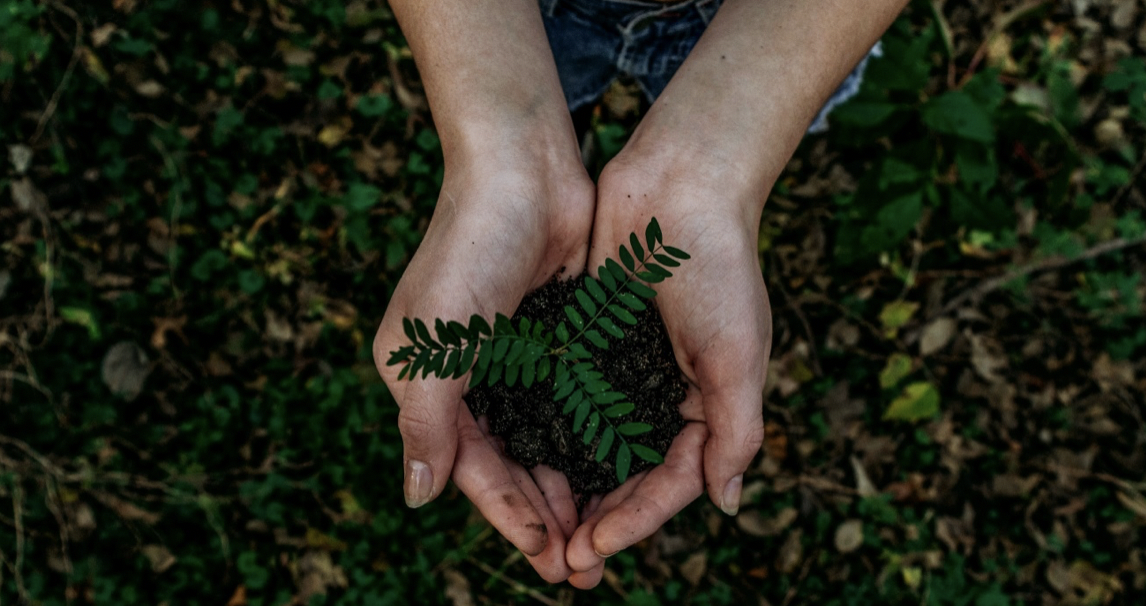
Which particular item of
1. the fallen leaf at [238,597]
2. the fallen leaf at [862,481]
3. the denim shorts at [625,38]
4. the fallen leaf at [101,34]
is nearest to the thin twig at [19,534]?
the fallen leaf at [238,597]

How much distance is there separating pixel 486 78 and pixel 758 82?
0.90 metres

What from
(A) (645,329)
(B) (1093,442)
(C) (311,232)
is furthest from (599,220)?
(B) (1093,442)

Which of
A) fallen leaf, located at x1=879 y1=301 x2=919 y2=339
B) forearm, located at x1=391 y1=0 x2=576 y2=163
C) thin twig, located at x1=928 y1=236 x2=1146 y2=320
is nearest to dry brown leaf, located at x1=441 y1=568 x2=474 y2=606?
forearm, located at x1=391 y1=0 x2=576 y2=163

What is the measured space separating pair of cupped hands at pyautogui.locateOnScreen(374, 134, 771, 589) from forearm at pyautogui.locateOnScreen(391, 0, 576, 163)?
6 cm

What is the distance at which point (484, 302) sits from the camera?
2324 millimetres

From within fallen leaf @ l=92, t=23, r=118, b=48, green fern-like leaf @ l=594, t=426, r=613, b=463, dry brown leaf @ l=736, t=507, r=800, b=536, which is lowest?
dry brown leaf @ l=736, t=507, r=800, b=536

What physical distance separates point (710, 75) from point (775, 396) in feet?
5.90

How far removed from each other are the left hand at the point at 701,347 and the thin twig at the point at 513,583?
3.85ft

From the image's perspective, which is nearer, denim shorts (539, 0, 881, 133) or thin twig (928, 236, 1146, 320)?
denim shorts (539, 0, 881, 133)

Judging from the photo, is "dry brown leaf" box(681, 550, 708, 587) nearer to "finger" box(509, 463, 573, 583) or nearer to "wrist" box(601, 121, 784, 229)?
"finger" box(509, 463, 573, 583)

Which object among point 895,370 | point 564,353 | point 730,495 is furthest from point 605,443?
point 895,370

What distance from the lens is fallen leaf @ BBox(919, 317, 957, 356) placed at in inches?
150

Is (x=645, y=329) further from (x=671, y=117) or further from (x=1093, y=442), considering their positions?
(x=1093, y=442)

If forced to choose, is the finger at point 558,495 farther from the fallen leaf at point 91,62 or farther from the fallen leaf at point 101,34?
the fallen leaf at point 101,34
